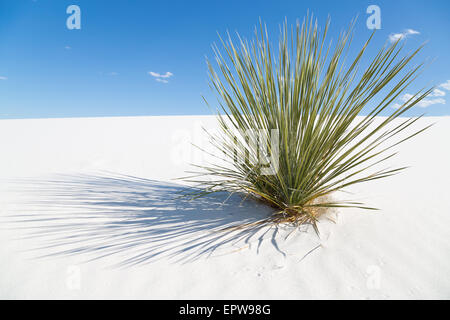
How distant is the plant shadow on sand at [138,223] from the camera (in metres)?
1.29

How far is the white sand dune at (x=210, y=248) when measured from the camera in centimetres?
103

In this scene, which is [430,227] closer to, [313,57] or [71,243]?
[313,57]

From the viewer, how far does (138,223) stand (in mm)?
1553

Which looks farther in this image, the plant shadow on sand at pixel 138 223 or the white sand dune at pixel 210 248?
the plant shadow on sand at pixel 138 223

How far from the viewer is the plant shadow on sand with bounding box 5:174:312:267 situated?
1285 millimetres

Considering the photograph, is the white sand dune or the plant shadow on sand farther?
the plant shadow on sand

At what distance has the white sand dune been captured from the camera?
103 centimetres

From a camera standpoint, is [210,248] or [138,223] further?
[138,223]

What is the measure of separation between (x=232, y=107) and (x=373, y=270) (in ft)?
3.73

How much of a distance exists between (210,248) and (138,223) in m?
0.55

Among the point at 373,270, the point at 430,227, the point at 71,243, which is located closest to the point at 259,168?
the point at 373,270
